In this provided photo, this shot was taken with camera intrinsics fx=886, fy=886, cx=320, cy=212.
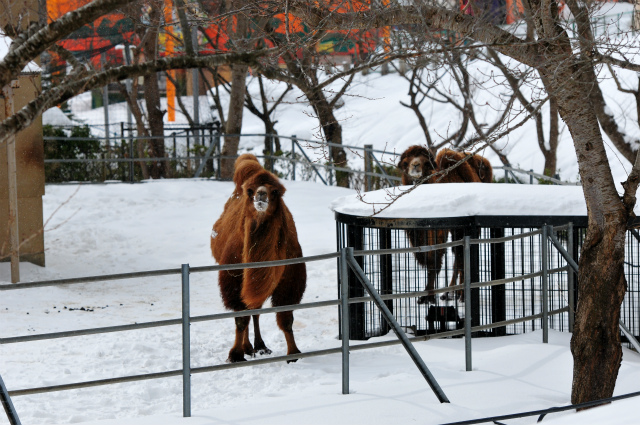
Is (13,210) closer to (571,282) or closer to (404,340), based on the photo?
(404,340)

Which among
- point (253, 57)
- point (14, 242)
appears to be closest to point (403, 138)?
point (14, 242)

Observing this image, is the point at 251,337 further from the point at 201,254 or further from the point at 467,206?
the point at 201,254

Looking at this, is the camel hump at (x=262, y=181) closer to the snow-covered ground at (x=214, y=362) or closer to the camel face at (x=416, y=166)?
the snow-covered ground at (x=214, y=362)

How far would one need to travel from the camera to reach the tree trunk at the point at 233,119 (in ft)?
62.3

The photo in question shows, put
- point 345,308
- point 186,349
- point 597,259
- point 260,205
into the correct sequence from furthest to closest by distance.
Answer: point 260,205
point 345,308
point 597,259
point 186,349

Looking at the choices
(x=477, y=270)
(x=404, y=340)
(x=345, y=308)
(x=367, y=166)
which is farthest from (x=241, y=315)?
(x=367, y=166)

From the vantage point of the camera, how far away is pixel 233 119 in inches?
771

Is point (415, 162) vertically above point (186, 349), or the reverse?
point (415, 162)

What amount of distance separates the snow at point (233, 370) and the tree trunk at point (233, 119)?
638cm

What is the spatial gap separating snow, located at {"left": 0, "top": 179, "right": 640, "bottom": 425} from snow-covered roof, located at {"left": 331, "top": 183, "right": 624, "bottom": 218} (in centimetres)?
15

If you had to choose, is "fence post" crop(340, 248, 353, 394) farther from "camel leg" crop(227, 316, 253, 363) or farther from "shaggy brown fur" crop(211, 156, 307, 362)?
"camel leg" crop(227, 316, 253, 363)

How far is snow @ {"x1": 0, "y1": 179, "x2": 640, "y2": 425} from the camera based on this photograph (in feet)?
18.2

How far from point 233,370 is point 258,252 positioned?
1.01m

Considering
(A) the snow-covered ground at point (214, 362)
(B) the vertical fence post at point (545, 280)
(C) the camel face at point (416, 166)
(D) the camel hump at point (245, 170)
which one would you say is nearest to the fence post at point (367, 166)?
(A) the snow-covered ground at point (214, 362)
